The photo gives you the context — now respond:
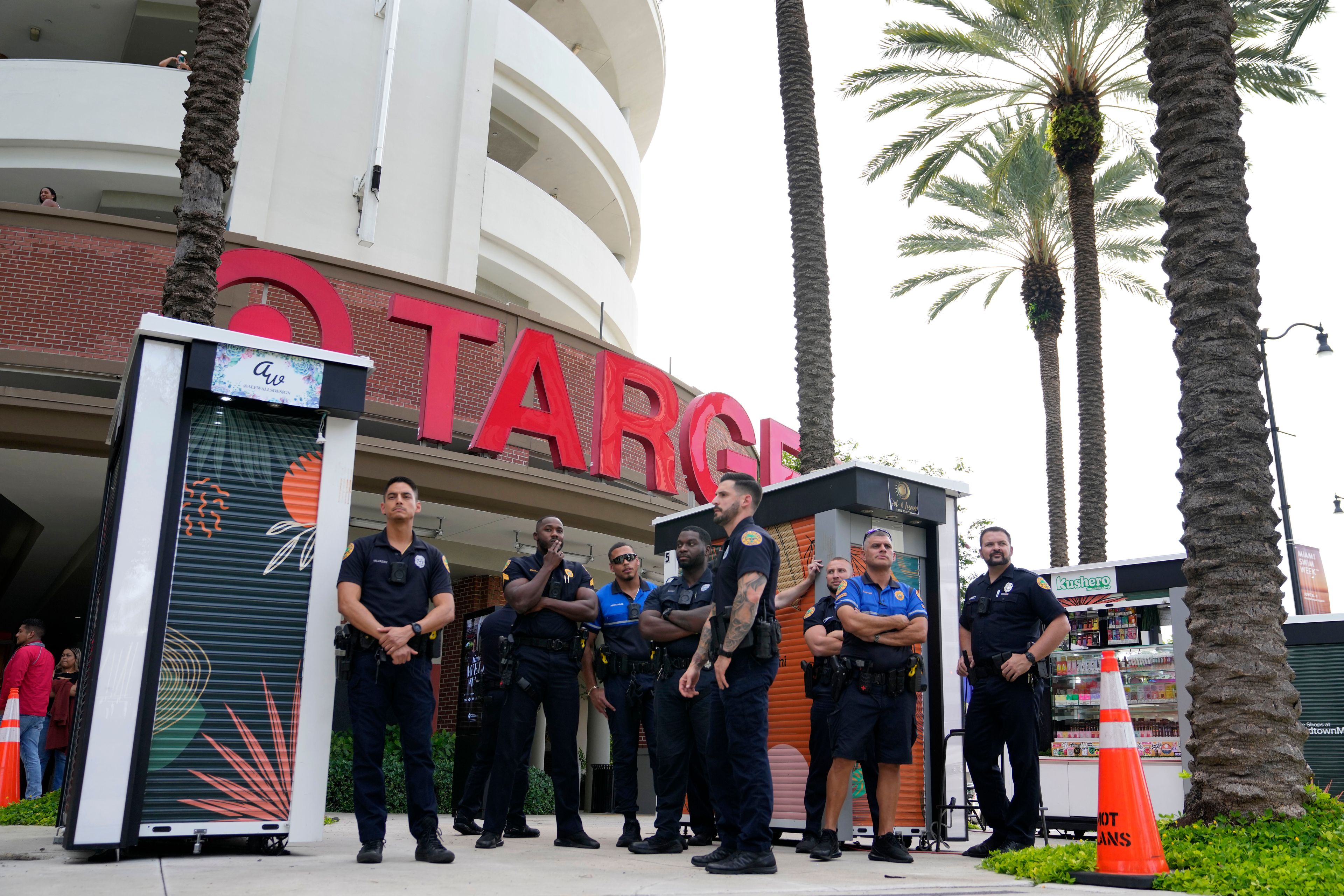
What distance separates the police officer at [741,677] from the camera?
5.44m

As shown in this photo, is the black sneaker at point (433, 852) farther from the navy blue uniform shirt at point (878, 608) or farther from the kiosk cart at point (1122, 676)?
the kiosk cart at point (1122, 676)

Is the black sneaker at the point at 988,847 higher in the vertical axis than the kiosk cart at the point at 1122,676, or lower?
lower

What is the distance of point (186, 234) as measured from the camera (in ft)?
29.9

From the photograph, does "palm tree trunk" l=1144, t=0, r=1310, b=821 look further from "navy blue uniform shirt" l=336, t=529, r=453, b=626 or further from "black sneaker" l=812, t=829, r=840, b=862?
"navy blue uniform shirt" l=336, t=529, r=453, b=626

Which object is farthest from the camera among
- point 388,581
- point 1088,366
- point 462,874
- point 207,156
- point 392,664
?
point 1088,366

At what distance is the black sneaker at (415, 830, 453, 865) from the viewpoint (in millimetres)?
5645

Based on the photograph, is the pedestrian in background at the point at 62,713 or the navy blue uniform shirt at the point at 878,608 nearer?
the navy blue uniform shirt at the point at 878,608

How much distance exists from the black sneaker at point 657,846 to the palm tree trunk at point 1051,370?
1883 centimetres

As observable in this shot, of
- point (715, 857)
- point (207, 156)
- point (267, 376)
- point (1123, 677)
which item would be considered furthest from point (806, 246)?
point (715, 857)

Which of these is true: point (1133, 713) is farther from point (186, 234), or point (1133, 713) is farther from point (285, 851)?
point (186, 234)

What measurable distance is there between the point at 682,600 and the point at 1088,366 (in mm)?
16937

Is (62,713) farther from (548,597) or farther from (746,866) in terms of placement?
(746,866)

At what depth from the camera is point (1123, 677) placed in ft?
36.3

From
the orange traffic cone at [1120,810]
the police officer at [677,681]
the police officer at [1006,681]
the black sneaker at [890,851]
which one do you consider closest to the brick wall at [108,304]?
the police officer at [677,681]
